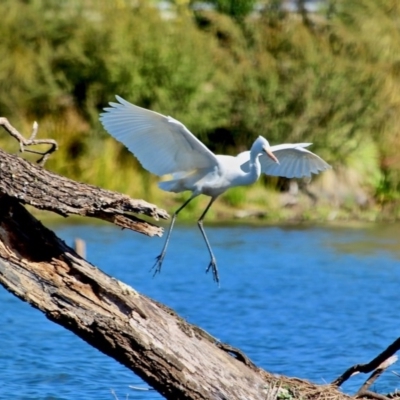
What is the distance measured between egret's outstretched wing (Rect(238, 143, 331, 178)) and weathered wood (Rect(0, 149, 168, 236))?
3399 millimetres

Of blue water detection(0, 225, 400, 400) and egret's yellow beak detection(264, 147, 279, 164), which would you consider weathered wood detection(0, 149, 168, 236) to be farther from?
blue water detection(0, 225, 400, 400)

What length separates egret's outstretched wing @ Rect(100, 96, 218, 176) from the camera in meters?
7.60

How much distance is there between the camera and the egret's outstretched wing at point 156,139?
7602 millimetres

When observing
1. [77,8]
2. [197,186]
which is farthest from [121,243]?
[197,186]

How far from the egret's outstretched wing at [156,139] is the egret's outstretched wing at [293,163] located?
0.39 meters

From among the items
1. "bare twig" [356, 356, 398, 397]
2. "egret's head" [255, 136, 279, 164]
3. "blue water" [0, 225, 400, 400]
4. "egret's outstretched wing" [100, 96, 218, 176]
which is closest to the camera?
"bare twig" [356, 356, 398, 397]

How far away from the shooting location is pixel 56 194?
513 cm

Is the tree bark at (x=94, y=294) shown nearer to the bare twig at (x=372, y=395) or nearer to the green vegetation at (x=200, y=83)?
the bare twig at (x=372, y=395)

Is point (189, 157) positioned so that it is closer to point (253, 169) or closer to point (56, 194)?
point (253, 169)

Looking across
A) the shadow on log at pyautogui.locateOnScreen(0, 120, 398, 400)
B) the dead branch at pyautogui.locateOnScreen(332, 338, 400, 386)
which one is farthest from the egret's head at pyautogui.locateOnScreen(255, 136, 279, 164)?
the shadow on log at pyautogui.locateOnScreen(0, 120, 398, 400)

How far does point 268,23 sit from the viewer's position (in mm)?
Answer: 23703

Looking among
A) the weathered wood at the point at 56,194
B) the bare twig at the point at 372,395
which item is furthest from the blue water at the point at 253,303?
the weathered wood at the point at 56,194

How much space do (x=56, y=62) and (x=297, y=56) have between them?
178 inches

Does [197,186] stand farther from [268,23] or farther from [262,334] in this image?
[268,23]
